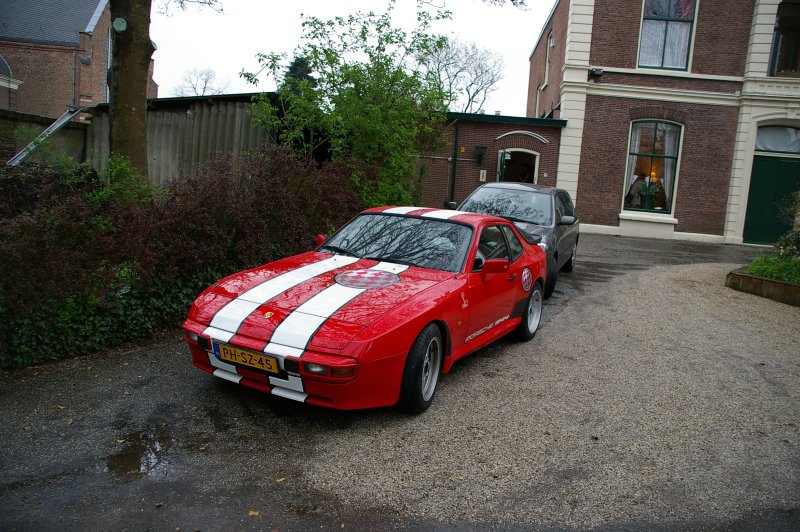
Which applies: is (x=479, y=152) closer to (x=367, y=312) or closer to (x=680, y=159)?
(x=680, y=159)

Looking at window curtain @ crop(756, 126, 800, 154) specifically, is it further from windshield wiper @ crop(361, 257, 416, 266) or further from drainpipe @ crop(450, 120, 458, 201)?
windshield wiper @ crop(361, 257, 416, 266)

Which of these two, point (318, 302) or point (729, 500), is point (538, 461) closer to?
point (729, 500)

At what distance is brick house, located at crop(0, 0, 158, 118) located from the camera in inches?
1342

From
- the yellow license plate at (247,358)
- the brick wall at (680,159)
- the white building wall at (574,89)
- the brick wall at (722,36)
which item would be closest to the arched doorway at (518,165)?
the white building wall at (574,89)

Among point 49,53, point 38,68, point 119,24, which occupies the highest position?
point 49,53

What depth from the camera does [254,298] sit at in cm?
430

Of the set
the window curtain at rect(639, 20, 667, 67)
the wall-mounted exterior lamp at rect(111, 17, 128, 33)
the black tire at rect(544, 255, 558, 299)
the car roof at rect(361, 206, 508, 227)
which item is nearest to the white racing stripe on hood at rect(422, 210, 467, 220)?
the car roof at rect(361, 206, 508, 227)

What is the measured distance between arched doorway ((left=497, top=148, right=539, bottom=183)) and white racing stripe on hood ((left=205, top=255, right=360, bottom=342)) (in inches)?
568

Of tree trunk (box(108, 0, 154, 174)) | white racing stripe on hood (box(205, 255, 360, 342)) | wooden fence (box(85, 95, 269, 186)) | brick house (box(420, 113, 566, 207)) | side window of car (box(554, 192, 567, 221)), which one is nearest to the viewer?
white racing stripe on hood (box(205, 255, 360, 342))

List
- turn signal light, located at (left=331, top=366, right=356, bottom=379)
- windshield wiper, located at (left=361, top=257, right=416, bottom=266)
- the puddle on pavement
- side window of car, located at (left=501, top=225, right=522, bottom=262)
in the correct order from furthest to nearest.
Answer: side window of car, located at (left=501, top=225, right=522, bottom=262)
windshield wiper, located at (left=361, top=257, right=416, bottom=266)
turn signal light, located at (left=331, top=366, right=356, bottom=379)
the puddle on pavement

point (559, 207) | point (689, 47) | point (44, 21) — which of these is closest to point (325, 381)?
point (559, 207)

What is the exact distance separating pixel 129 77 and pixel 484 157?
13.2 meters

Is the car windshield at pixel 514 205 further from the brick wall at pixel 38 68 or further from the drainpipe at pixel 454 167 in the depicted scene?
the brick wall at pixel 38 68

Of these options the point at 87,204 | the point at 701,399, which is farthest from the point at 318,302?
the point at 701,399
